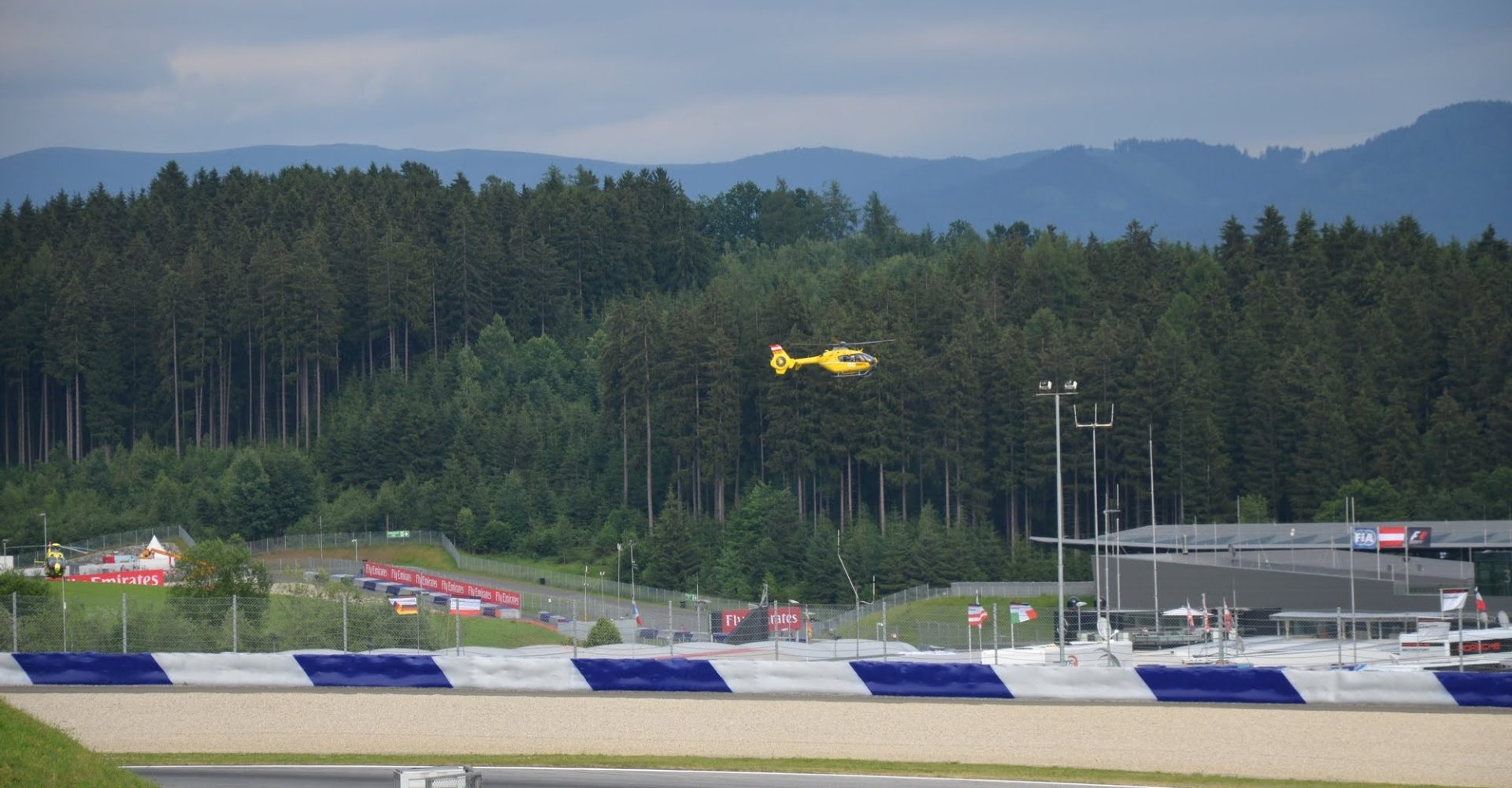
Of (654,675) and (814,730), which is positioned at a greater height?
(654,675)

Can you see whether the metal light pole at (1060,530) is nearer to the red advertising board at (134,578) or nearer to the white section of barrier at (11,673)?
the white section of barrier at (11,673)

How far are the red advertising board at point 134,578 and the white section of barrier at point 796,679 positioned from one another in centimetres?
6744

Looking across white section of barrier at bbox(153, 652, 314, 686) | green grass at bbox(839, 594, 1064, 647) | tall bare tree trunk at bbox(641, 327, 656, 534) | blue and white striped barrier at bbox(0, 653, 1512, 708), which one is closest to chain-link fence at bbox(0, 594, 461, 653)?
white section of barrier at bbox(153, 652, 314, 686)

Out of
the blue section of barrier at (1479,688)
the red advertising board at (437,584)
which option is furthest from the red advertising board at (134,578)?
the blue section of barrier at (1479,688)

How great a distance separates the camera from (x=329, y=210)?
497 ft

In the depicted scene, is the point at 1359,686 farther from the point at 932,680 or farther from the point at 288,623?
the point at 288,623

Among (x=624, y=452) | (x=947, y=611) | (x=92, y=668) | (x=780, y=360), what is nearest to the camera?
(x=92, y=668)

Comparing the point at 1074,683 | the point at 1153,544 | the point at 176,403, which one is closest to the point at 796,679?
the point at 1074,683

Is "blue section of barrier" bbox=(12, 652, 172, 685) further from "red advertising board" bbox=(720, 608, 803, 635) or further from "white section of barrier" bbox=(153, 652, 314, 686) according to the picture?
"red advertising board" bbox=(720, 608, 803, 635)

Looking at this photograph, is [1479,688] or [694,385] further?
[694,385]

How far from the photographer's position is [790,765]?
26.6 meters

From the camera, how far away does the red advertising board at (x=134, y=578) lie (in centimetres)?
8912

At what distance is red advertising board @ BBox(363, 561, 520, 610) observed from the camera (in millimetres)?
87750

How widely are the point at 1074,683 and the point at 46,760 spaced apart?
51.7ft
